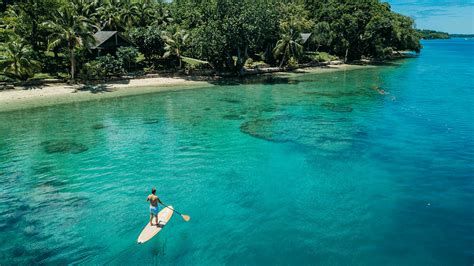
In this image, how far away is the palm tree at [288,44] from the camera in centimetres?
6412

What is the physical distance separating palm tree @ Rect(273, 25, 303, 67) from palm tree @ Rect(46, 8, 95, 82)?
33303mm

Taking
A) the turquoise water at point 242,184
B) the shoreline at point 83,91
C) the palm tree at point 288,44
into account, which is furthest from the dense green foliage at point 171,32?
the turquoise water at point 242,184

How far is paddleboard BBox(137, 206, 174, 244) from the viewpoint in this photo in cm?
1395

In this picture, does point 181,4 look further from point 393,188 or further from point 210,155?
point 393,188

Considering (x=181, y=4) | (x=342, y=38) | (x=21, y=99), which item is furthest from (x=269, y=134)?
(x=342, y=38)

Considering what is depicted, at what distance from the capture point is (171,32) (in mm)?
57188

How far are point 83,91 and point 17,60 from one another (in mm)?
7990

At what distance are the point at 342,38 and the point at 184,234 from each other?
247ft

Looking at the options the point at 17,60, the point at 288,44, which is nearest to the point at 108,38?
the point at 17,60

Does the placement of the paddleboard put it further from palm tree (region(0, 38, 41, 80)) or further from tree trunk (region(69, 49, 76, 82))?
tree trunk (region(69, 49, 76, 82))

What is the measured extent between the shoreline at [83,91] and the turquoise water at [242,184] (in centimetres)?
463

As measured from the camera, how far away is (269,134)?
2828 centimetres

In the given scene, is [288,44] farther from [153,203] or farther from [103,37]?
[153,203]

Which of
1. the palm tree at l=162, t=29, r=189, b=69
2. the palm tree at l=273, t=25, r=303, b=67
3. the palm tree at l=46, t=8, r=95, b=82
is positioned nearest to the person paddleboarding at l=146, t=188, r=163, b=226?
the palm tree at l=46, t=8, r=95, b=82
